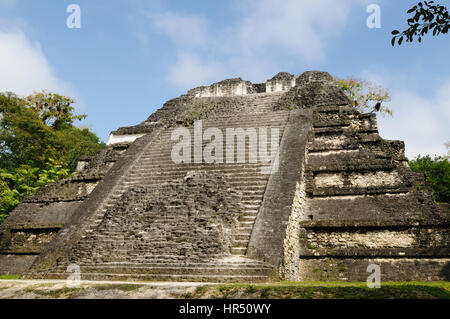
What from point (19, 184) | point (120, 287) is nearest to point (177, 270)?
point (120, 287)

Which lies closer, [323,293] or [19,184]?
[323,293]

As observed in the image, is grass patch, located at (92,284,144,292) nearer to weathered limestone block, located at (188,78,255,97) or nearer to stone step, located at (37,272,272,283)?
stone step, located at (37,272,272,283)

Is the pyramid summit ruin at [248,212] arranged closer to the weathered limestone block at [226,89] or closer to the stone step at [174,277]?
the stone step at [174,277]

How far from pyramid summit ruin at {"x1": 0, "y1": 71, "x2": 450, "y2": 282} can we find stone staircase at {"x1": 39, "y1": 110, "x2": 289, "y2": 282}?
0.08 feet

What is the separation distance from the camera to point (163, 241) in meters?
7.59

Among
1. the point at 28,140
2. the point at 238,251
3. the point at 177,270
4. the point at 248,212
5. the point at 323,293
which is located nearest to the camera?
the point at 323,293

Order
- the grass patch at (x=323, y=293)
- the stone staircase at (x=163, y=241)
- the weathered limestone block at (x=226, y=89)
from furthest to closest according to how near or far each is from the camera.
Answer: the weathered limestone block at (x=226, y=89), the stone staircase at (x=163, y=241), the grass patch at (x=323, y=293)

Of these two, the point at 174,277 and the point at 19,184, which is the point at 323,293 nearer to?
the point at 174,277

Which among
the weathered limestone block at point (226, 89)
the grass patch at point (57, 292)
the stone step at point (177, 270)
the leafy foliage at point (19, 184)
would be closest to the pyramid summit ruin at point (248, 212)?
the stone step at point (177, 270)

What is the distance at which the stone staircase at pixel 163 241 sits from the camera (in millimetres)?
6531

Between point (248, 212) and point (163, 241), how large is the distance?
186 cm

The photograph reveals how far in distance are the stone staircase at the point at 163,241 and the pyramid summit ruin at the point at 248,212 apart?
24 millimetres

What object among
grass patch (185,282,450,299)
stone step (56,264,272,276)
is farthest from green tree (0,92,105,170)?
grass patch (185,282,450,299)

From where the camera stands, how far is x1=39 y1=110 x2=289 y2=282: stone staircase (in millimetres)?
6531
